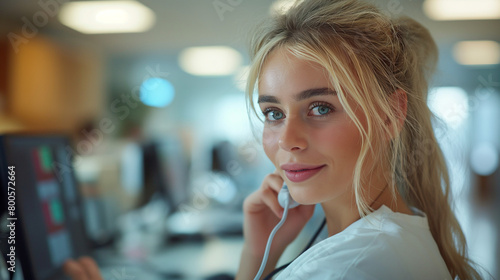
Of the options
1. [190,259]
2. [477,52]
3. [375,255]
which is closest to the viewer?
[375,255]

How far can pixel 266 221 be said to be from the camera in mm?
988

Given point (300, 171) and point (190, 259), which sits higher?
point (300, 171)

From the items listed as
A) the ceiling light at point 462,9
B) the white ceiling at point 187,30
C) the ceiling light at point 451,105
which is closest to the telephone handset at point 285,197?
the white ceiling at point 187,30

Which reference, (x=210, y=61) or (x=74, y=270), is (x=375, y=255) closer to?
(x=74, y=270)

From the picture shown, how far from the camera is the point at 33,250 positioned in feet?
2.71

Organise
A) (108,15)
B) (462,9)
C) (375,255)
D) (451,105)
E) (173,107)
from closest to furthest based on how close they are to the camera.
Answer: (375,255), (451,105), (462,9), (108,15), (173,107)

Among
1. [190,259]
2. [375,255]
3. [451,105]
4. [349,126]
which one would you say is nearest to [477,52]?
[451,105]

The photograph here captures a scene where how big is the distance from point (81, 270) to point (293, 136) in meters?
0.63

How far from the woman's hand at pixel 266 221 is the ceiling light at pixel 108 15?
2283 millimetres

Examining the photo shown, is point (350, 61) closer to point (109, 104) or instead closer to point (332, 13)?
point (332, 13)

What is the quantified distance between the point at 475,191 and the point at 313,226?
247 inches

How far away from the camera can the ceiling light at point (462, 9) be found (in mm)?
2645

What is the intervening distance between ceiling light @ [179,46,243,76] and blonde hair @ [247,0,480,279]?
4.48 m

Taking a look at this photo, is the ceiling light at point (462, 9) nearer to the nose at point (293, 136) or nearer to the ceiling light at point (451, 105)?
the ceiling light at point (451, 105)
